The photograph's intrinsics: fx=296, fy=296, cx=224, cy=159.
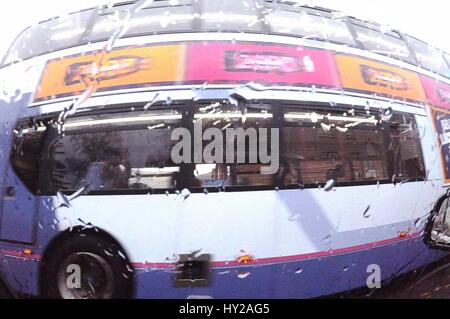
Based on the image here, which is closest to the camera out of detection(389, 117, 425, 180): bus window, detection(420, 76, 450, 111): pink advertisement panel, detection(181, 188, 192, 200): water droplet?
detection(181, 188, 192, 200): water droplet

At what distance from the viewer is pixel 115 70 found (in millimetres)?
1317

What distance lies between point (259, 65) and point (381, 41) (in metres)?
0.72

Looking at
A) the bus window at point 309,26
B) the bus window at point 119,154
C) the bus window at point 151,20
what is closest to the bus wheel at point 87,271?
the bus window at point 119,154

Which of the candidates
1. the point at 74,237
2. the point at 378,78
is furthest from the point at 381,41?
the point at 74,237

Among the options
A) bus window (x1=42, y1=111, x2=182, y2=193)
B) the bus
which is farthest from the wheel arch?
bus window (x1=42, y1=111, x2=182, y2=193)

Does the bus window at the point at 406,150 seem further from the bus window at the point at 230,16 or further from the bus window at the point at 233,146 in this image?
the bus window at the point at 230,16

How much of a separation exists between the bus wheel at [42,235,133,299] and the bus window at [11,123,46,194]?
1.09ft

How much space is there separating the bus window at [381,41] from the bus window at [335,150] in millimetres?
397

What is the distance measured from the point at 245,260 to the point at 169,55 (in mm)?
980

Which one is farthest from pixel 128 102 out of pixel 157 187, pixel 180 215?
pixel 180 215

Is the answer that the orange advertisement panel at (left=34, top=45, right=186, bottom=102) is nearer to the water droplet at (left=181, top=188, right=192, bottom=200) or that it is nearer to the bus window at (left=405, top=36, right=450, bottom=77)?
the water droplet at (left=181, top=188, right=192, bottom=200)

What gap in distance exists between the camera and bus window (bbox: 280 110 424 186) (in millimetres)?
1327

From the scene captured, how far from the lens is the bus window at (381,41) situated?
1.53 m

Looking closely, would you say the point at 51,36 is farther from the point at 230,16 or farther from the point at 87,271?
the point at 87,271
